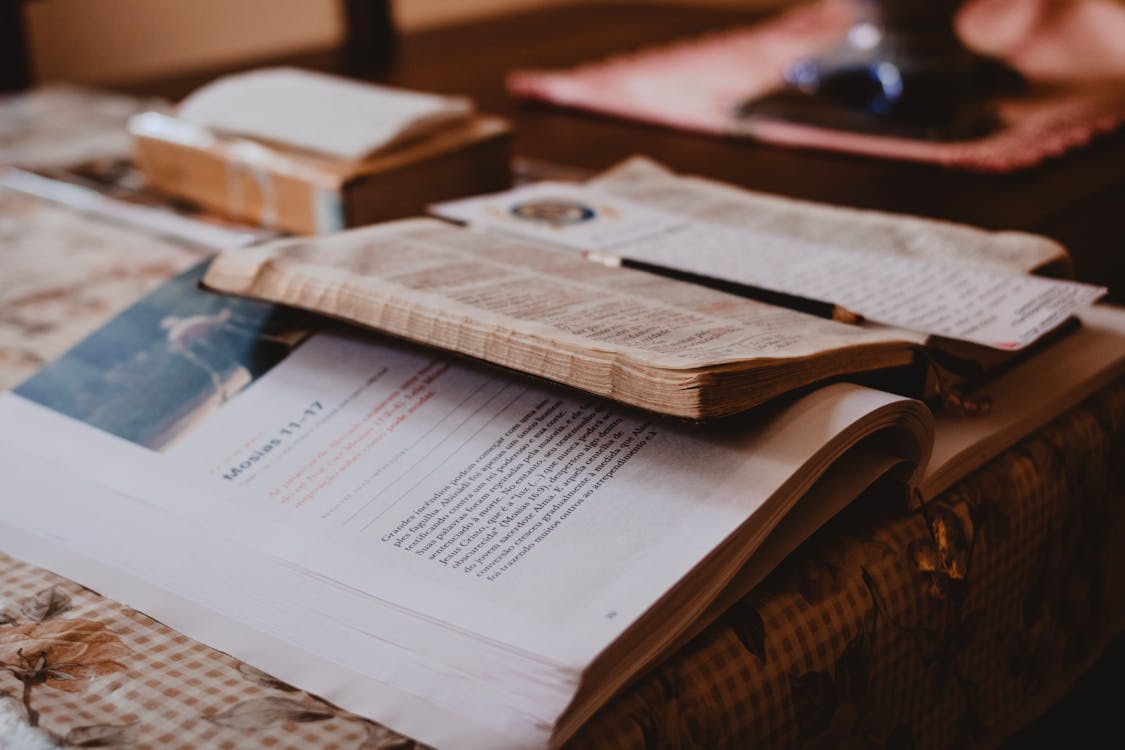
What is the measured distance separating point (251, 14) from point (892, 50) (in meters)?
2.11

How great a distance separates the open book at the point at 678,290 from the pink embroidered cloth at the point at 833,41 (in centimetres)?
41

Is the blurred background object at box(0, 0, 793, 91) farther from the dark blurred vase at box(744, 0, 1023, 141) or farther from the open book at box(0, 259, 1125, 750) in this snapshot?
the open book at box(0, 259, 1125, 750)

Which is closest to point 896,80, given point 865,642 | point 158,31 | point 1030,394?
point 1030,394

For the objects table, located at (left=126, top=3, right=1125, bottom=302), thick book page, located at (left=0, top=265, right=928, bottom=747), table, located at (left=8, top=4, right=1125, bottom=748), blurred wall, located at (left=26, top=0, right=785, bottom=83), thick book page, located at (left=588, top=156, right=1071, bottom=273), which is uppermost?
thick book page, located at (left=588, top=156, right=1071, bottom=273)

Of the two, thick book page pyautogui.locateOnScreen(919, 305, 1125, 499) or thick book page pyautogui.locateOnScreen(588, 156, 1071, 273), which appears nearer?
thick book page pyautogui.locateOnScreen(919, 305, 1125, 499)

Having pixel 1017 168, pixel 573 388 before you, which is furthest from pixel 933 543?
pixel 1017 168

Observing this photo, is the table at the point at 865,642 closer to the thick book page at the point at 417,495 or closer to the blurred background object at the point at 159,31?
the thick book page at the point at 417,495

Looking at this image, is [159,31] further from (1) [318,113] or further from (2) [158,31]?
(1) [318,113]

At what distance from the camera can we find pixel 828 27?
5.53 feet

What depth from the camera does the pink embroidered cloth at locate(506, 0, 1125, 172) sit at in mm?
1062

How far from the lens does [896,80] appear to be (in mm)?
1131

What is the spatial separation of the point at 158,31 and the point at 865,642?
2601mm

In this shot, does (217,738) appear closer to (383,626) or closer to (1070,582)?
(383,626)

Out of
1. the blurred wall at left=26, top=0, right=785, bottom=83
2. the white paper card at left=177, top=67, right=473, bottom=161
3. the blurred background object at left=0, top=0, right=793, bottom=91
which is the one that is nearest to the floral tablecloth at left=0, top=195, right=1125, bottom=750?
the white paper card at left=177, top=67, right=473, bottom=161
